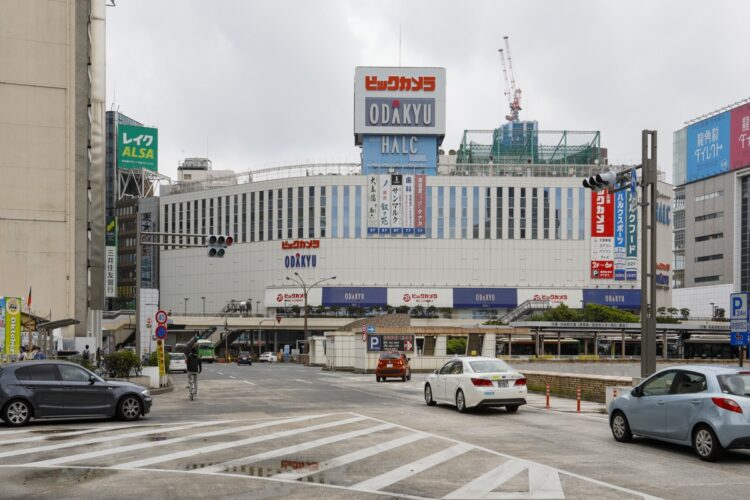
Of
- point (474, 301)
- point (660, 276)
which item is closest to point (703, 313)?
point (660, 276)

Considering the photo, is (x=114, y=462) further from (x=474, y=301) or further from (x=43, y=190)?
(x=474, y=301)

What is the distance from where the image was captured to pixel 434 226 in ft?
423

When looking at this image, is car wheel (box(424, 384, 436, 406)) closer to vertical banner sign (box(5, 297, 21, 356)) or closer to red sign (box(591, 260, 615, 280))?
vertical banner sign (box(5, 297, 21, 356))

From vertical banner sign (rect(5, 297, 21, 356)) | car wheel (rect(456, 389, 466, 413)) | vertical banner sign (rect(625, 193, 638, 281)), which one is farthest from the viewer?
vertical banner sign (rect(625, 193, 638, 281))

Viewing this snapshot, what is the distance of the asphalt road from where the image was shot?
446 inches

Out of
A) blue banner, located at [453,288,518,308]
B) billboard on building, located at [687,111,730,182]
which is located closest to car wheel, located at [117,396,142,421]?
blue banner, located at [453,288,518,308]

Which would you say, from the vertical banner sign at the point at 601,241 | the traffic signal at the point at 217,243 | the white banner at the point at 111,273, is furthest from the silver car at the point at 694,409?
the vertical banner sign at the point at 601,241

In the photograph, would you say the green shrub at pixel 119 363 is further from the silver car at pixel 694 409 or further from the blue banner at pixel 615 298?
the blue banner at pixel 615 298

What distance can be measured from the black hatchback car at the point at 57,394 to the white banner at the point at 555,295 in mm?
111855

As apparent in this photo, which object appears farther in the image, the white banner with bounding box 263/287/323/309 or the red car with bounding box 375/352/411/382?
the white banner with bounding box 263/287/323/309

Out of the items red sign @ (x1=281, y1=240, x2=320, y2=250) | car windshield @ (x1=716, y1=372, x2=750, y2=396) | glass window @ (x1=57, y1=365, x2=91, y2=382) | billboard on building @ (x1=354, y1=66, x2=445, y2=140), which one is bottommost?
glass window @ (x1=57, y1=365, x2=91, y2=382)

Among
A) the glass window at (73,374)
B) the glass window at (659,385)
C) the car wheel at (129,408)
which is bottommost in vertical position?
the car wheel at (129,408)

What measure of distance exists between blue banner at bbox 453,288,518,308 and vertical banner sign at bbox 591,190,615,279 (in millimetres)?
12479

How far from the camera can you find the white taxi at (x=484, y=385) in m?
23.0
